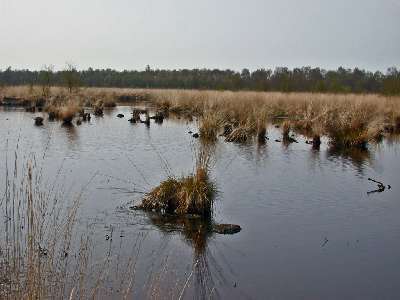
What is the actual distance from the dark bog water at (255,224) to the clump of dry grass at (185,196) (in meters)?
0.34

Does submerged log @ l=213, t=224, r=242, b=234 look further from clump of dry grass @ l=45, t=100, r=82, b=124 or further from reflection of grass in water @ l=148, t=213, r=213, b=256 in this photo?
clump of dry grass @ l=45, t=100, r=82, b=124

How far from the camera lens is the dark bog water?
5805mm

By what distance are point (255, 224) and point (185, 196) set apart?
129cm

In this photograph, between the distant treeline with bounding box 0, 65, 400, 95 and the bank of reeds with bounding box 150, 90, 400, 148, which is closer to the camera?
the bank of reeds with bounding box 150, 90, 400, 148

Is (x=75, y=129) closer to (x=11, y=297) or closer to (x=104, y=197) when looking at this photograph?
(x=104, y=197)

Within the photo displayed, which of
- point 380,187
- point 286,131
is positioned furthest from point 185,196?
point 286,131

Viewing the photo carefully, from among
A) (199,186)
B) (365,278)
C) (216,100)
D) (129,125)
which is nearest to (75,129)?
(129,125)

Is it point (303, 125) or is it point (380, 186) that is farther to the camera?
point (303, 125)

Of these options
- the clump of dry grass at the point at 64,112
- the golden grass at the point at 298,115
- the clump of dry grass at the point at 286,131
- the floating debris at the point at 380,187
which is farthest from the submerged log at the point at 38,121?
the floating debris at the point at 380,187

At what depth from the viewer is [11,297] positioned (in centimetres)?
378

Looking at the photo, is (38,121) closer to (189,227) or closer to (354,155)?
(354,155)

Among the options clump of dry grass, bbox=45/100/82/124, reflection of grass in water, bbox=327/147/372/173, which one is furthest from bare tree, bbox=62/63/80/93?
reflection of grass in water, bbox=327/147/372/173

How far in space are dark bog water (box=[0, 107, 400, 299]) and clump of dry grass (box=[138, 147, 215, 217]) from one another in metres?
0.34

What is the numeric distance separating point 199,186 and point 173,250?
1.93m
